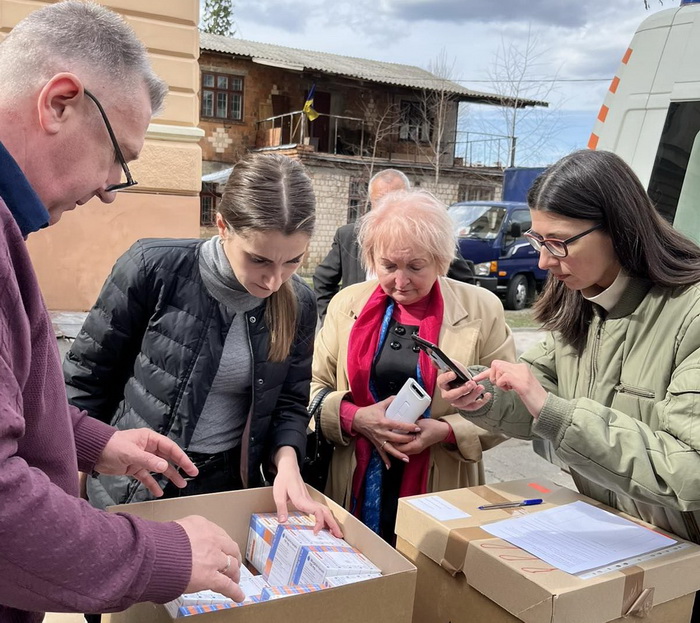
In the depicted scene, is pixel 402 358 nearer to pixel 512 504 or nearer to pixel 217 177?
pixel 512 504

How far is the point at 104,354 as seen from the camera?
5.79ft

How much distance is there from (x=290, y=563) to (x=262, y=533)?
0.15 metres

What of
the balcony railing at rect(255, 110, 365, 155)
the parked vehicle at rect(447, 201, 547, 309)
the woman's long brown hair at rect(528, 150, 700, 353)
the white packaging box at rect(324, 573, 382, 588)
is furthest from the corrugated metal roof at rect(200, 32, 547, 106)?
the white packaging box at rect(324, 573, 382, 588)

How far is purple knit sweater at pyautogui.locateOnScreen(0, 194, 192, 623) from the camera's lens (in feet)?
2.61

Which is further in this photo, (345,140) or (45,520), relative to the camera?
(345,140)

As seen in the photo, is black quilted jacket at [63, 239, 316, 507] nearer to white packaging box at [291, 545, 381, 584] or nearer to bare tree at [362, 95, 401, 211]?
white packaging box at [291, 545, 381, 584]

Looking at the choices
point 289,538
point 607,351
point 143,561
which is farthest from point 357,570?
point 607,351

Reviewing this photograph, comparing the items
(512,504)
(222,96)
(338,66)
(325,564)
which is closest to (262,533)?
(325,564)

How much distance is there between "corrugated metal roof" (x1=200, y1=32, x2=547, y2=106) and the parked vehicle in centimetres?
1172

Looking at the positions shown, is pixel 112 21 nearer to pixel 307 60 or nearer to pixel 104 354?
pixel 104 354

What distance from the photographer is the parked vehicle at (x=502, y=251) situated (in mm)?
12070

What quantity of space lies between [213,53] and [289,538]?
74.0 ft

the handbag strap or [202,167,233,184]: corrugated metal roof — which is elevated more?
the handbag strap

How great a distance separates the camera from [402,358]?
2.26m
